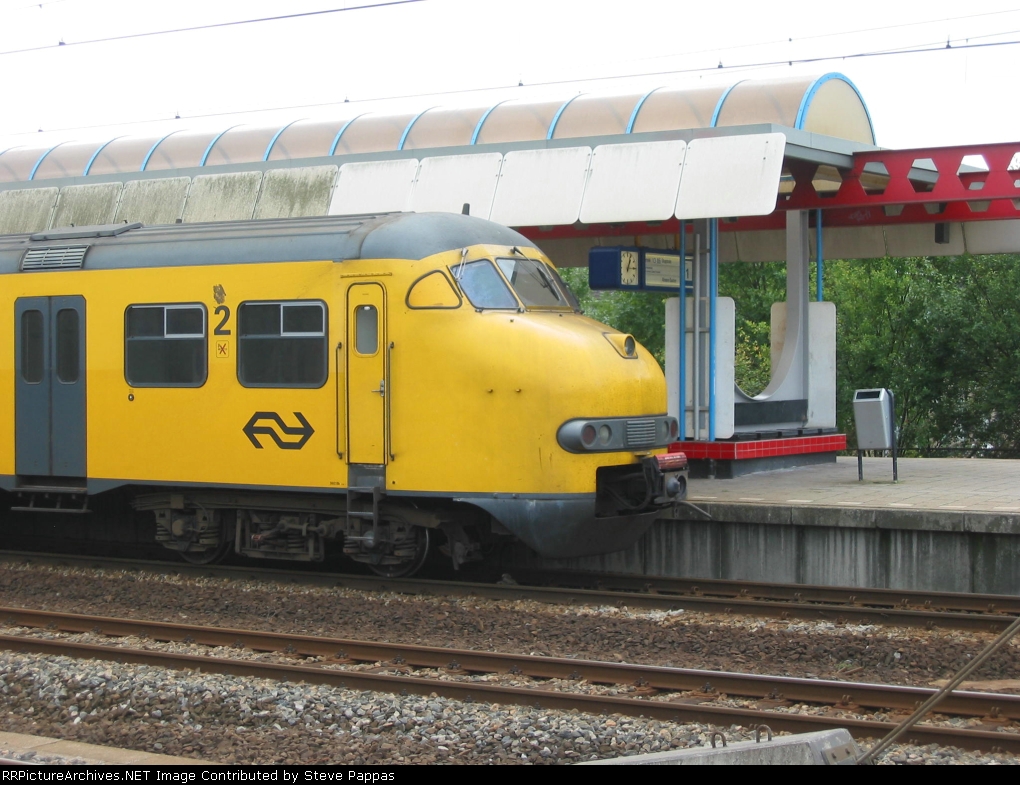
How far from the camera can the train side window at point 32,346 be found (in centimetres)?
1292

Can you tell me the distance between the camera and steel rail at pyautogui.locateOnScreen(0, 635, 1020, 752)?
694 cm

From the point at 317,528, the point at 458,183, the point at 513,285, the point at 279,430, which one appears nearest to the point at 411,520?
the point at 317,528

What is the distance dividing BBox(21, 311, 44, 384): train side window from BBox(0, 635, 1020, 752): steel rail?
3.94 meters

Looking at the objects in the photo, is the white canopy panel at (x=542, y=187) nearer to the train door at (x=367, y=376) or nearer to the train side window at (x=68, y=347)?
the train door at (x=367, y=376)

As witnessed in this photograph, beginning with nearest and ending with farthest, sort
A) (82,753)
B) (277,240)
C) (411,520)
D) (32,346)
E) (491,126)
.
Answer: (82,753) → (411,520) → (277,240) → (32,346) → (491,126)

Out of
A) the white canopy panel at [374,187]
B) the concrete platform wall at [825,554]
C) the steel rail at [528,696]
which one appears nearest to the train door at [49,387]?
the steel rail at [528,696]

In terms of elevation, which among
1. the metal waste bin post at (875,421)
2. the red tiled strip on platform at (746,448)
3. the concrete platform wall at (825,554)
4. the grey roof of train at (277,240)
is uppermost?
the grey roof of train at (277,240)

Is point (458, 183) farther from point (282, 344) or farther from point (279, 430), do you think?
point (279, 430)

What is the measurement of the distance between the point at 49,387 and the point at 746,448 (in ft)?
26.8

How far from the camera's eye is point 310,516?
1195 cm

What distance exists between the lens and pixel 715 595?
39.3 ft

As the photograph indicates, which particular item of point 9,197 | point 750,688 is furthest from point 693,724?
point 9,197

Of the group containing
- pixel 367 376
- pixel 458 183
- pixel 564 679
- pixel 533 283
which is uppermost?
pixel 458 183

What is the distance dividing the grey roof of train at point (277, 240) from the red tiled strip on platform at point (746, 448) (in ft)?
15.0
